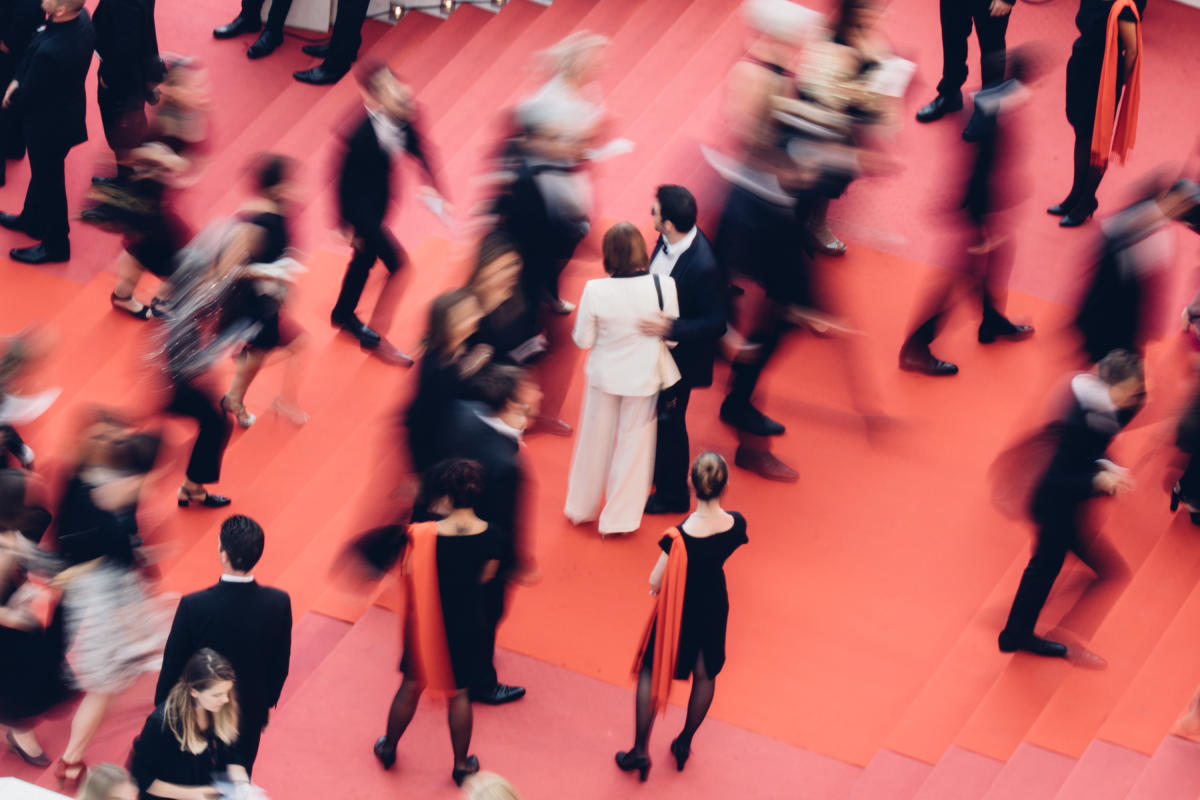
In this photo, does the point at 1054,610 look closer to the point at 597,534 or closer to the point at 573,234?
the point at 597,534

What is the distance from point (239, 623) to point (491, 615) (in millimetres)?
948

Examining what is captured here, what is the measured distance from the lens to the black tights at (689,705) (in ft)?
16.0

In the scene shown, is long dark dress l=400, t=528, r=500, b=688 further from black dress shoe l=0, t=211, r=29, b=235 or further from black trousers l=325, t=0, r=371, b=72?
black trousers l=325, t=0, r=371, b=72

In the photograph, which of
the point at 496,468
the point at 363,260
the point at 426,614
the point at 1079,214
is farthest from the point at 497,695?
the point at 1079,214

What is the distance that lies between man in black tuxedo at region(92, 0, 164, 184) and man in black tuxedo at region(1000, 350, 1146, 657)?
207 inches

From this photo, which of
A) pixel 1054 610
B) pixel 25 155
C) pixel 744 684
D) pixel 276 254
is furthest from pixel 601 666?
pixel 25 155

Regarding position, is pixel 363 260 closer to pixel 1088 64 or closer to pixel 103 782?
pixel 103 782

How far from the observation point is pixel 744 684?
18.0 feet

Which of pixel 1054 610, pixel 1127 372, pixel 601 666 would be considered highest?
pixel 1127 372

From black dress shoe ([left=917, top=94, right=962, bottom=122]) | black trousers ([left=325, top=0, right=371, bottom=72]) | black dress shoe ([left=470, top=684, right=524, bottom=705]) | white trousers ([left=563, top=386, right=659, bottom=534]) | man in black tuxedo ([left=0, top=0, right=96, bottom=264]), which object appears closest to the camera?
black dress shoe ([left=470, top=684, right=524, bottom=705])

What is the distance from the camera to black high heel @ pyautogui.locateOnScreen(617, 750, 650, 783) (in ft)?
16.6

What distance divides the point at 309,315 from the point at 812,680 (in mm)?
3289

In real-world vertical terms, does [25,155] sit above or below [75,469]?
below

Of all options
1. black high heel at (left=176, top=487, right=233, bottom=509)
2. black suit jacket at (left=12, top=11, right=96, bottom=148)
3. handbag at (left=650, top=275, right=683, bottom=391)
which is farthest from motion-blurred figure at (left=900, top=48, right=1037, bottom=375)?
black suit jacket at (left=12, top=11, right=96, bottom=148)
